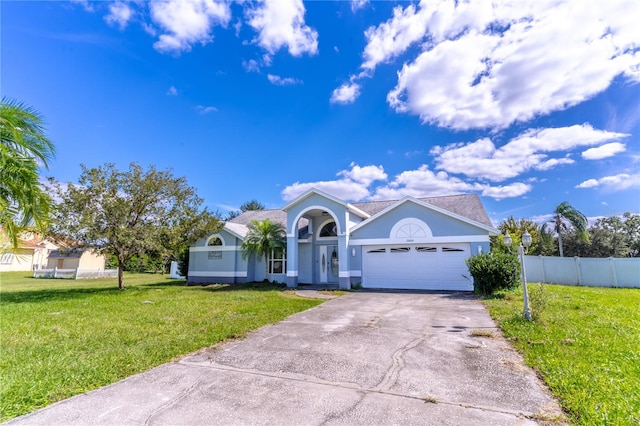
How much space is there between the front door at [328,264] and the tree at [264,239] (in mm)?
2514

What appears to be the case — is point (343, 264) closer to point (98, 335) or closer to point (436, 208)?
point (436, 208)

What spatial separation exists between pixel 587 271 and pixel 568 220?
1336 cm

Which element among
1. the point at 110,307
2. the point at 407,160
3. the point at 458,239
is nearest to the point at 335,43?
the point at 407,160

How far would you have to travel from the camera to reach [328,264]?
19.3 metres

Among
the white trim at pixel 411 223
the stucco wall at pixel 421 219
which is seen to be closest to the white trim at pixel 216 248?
the stucco wall at pixel 421 219

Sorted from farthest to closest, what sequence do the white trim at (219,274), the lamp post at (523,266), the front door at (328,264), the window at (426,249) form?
the white trim at (219,274)
the front door at (328,264)
the window at (426,249)
the lamp post at (523,266)

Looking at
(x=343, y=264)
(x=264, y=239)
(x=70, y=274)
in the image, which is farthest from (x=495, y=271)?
(x=70, y=274)

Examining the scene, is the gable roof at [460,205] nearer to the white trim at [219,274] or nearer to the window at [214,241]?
the white trim at [219,274]

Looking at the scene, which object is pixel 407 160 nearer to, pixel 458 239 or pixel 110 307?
pixel 458 239

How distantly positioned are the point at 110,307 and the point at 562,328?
14308 millimetres

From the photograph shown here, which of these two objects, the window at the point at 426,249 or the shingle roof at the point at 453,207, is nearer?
the window at the point at 426,249

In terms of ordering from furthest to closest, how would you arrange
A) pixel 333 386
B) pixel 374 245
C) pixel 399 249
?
pixel 374 245 → pixel 399 249 → pixel 333 386

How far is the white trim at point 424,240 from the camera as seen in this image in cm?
1498

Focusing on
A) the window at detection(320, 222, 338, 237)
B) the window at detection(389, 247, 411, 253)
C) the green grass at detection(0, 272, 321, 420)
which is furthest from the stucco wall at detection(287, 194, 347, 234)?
the green grass at detection(0, 272, 321, 420)
